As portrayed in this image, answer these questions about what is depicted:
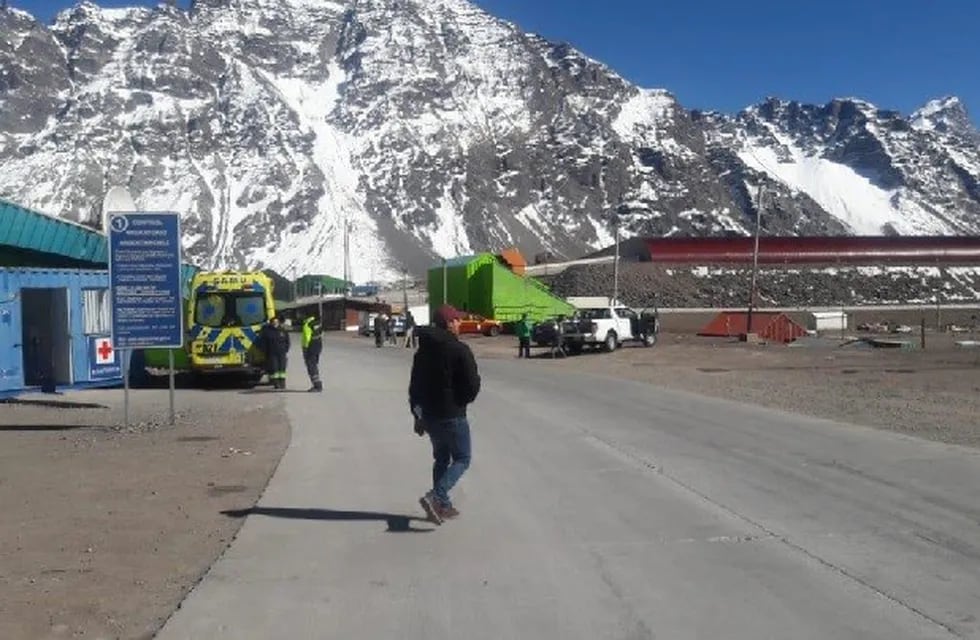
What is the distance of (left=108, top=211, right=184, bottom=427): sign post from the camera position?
16984 millimetres

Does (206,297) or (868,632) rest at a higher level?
(206,297)

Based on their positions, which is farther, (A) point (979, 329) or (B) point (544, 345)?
(A) point (979, 329)

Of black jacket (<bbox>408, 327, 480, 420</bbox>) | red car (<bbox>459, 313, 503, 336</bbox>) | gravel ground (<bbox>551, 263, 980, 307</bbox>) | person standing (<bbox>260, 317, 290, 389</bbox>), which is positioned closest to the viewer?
black jacket (<bbox>408, 327, 480, 420</bbox>)

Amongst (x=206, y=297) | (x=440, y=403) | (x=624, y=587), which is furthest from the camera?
(x=206, y=297)

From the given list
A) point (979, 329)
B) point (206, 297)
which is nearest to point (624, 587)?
point (206, 297)

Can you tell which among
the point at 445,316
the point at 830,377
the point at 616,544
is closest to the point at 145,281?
the point at 445,316

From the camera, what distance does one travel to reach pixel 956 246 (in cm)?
11625

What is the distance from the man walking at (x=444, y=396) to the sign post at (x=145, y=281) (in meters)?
8.82

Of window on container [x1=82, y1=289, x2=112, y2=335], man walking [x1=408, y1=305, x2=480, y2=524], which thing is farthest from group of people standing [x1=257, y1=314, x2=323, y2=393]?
man walking [x1=408, y1=305, x2=480, y2=524]

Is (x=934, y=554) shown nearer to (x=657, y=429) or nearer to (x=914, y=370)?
(x=657, y=429)

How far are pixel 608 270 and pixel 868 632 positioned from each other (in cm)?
9190

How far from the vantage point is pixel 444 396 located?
9.19 metres

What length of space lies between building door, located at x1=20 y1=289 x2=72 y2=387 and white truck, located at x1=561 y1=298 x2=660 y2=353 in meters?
24.0

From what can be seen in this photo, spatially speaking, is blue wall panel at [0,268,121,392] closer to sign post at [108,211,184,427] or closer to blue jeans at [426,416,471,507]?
sign post at [108,211,184,427]
